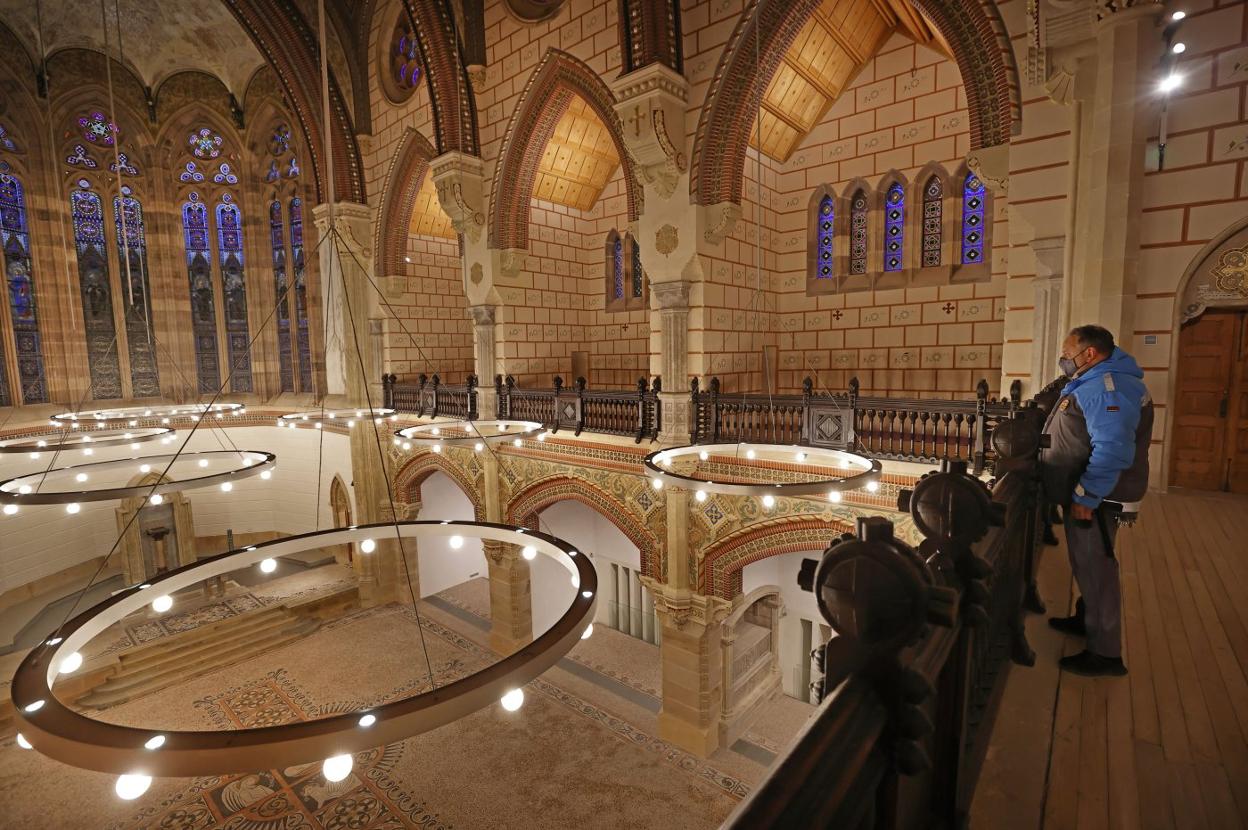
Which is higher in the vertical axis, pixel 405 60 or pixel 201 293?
pixel 405 60

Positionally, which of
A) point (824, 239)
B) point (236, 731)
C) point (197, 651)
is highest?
point (824, 239)

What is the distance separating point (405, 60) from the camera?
1160 cm

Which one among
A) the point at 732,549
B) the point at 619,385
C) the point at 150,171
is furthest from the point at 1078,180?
the point at 150,171

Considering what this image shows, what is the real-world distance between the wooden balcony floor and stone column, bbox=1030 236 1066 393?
280 centimetres

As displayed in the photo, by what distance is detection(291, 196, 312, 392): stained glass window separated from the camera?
15031mm

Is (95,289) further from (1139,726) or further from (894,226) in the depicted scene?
(1139,726)

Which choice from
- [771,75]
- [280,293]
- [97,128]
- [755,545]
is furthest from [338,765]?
[97,128]

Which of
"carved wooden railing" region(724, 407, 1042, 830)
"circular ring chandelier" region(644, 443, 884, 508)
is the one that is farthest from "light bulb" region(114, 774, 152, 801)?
"circular ring chandelier" region(644, 443, 884, 508)

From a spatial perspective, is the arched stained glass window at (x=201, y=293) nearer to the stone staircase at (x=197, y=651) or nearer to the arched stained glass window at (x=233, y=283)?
the arched stained glass window at (x=233, y=283)

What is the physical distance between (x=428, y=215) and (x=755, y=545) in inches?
402

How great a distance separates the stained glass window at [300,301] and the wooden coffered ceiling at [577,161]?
24.5ft

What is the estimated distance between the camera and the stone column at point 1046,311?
5.59 metres

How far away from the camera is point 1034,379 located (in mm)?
5887

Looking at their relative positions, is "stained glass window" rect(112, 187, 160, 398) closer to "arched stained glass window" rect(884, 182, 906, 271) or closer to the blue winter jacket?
"arched stained glass window" rect(884, 182, 906, 271)
